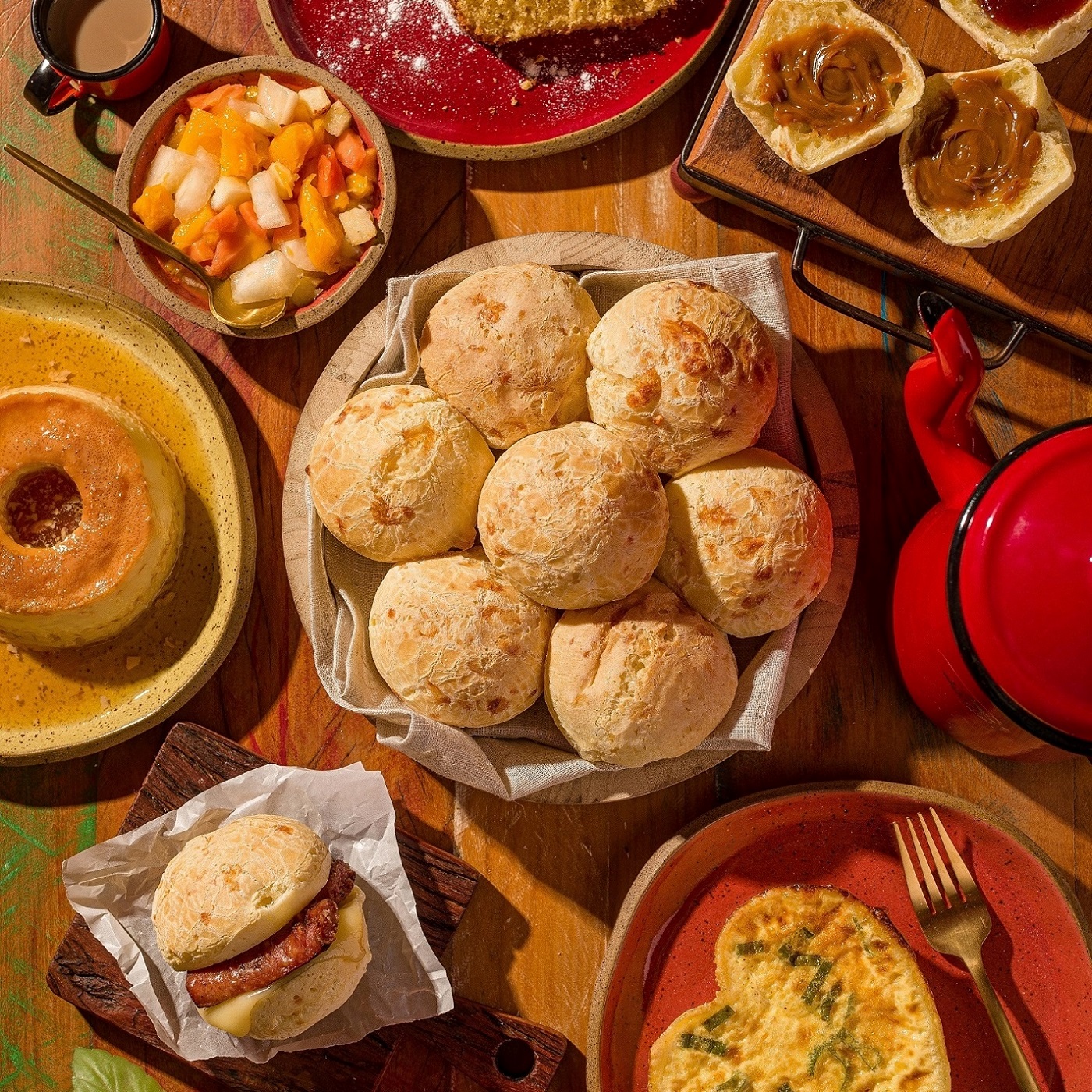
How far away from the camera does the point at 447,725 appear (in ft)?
5.15

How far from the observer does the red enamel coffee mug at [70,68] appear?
70.7 inches

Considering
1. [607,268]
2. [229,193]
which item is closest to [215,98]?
[229,193]

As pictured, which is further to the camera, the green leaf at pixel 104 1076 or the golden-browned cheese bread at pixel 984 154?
the green leaf at pixel 104 1076

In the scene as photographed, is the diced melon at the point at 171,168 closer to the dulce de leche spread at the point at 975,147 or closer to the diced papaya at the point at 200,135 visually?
the diced papaya at the point at 200,135

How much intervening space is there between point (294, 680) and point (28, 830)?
62 centimetres

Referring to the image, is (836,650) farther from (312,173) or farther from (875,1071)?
(312,173)

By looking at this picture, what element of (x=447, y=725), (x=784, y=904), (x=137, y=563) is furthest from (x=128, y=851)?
(x=784, y=904)

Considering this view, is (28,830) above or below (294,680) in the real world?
below

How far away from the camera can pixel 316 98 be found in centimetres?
179

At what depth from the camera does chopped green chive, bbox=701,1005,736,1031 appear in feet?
5.54

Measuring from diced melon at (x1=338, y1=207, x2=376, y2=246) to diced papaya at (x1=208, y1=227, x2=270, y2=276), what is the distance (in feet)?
0.53

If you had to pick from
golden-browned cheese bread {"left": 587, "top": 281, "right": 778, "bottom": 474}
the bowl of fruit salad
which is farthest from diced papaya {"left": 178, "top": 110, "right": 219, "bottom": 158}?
golden-browned cheese bread {"left": 587, "top": 281, "right": 778, "bottom": 474}

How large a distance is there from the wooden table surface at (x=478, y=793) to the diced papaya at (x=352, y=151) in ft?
0.47

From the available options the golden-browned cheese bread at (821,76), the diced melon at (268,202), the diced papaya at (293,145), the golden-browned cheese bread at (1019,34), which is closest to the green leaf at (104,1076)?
the diced melon at (268,202)
